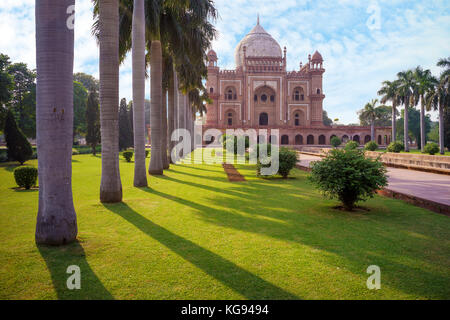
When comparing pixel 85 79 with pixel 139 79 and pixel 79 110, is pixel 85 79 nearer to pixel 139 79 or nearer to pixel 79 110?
pixel 79 110

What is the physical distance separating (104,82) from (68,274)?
526 centimetres

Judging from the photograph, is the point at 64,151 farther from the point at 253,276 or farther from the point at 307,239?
the point at 307,239

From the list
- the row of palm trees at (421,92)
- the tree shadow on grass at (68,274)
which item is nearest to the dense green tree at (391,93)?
the row of palm trees at (421,92)

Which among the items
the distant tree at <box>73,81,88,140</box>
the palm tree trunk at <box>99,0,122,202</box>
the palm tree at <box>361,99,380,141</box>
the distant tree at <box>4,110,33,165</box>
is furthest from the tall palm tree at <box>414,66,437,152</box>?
the distant tree at <box>73,81,88,140</box>

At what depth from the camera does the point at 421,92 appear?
3316 centimetres

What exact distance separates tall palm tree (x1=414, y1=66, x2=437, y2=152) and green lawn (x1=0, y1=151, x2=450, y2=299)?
31.5m

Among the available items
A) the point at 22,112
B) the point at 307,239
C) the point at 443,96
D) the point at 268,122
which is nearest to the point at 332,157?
the point at 307,239

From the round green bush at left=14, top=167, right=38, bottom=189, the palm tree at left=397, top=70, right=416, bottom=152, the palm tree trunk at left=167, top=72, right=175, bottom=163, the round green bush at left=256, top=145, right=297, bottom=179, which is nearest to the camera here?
the round green bush at left=14, top=167, right=38, bottom=189

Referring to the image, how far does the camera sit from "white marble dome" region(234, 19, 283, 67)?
191 feet

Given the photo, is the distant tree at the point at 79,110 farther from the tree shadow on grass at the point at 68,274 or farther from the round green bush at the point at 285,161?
the tree shadow on grass at the point at 68,274

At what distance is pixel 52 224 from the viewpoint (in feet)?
15.0

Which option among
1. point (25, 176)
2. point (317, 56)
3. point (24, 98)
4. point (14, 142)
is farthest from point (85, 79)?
Answer: point (25, 176)

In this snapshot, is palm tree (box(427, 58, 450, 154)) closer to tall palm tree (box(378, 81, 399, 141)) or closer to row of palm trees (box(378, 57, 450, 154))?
row of palm trees (box(378, 57, 450, 154))
